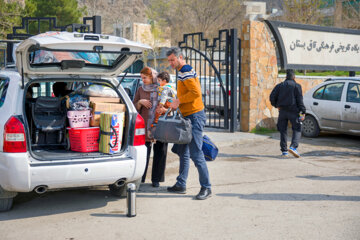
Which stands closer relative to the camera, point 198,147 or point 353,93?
point 198,147

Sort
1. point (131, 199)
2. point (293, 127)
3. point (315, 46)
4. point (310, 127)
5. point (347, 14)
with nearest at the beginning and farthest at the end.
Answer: point (131, 199), point (293, 127), point (310, 127), point (315, 46), point (347, 14)

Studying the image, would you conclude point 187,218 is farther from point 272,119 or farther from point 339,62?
point 339,62

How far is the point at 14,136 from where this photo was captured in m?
4.98

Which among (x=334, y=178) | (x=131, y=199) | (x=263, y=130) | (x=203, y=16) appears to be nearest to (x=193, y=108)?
(x=131, y=199)

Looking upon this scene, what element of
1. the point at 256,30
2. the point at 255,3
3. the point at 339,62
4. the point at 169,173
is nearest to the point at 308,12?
the point at 339,62

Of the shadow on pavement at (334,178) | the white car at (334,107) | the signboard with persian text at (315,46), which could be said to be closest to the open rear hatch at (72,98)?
the shadow on pavement at (334,178)

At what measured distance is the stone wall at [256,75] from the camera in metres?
12.6

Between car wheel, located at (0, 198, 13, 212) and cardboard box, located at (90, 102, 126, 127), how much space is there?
132 centimetres

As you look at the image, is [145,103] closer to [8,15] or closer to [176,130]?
[176,130]

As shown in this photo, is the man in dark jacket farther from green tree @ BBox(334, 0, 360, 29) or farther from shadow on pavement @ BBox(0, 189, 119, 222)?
green tree @ BBox(334, 0, 360, 29)

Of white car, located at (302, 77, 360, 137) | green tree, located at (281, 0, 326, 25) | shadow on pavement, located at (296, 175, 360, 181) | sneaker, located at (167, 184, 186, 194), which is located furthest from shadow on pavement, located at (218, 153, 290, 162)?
green tree, located at (281, 0, 326, 25)

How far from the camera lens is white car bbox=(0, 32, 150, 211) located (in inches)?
195

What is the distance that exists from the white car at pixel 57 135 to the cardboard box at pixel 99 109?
0.38 ft

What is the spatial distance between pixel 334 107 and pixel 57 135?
25.6 ft
